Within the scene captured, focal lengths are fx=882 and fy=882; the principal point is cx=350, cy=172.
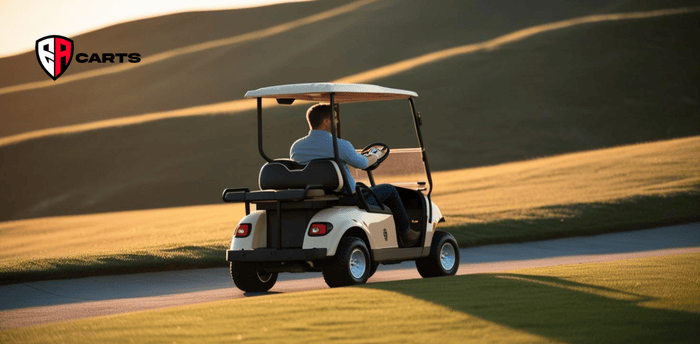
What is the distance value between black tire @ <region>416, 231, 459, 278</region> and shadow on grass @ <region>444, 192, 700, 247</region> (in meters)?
4.58

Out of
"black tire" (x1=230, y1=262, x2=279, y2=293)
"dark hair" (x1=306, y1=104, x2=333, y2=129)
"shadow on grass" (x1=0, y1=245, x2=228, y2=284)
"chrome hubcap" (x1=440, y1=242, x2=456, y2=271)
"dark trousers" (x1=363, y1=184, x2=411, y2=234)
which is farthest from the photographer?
"shadow on grass" (x1=0, y1=245, x2=228, y2=284)

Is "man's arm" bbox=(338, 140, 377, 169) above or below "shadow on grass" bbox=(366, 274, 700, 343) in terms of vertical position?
above

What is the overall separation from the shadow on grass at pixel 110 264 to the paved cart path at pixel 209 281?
1.77 ft

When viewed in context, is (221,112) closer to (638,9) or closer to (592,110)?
(592,110)

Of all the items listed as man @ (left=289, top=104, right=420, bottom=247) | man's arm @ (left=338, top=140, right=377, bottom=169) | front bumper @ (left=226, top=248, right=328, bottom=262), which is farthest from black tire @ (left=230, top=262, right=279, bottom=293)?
man's arm @ (left=338, top=140, right=377, bottom=169)

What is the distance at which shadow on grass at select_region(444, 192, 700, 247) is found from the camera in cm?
1716

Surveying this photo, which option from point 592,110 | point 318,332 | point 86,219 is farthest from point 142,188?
point 318,332

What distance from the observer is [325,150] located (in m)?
10.1

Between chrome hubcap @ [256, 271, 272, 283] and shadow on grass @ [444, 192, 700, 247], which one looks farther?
shadow on grass @ [444, 192, 700, 247]

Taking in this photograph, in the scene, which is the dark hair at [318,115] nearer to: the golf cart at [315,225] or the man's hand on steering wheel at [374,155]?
the golf cart at [315,225]

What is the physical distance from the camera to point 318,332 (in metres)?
6.48

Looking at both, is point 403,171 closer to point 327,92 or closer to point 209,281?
point 327,92

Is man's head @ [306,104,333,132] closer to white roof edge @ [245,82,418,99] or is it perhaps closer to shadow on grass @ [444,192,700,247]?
white roof edge @ [245,82,418,99]

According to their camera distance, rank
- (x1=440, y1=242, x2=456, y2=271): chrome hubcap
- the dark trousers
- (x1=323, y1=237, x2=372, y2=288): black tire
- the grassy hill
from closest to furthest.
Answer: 1. (x1=323, y1=237, x2=372, y2=288): black tire
2. the dark trousers
3. (x1=440, y1=242, x2=456, y2=271): chrome hubcap
4. the grassy hill
